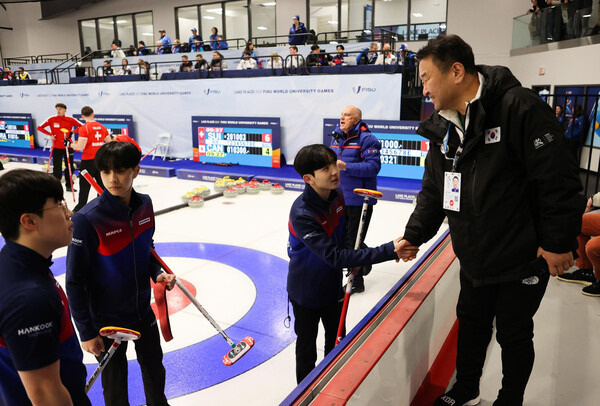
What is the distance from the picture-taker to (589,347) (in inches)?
114

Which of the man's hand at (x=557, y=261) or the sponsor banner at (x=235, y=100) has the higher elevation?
the sponsor banner at (x=235, y=100)

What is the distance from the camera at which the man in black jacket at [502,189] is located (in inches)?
67.8

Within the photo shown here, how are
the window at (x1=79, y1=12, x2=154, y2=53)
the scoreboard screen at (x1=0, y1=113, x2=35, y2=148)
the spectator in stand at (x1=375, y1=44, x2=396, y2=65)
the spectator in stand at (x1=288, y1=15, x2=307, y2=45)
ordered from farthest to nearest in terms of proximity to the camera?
the window at (x1=79, y1=12, x2=154, y2=53) → the scoreboard screen at (x1=0, y1=113, x2=35, y2=148) → the spectator in stand at (x1=288, y1=15, x2=307, y2=45) → the spectator in stand at (x1=375, y1=44, x2=396, y2=65)

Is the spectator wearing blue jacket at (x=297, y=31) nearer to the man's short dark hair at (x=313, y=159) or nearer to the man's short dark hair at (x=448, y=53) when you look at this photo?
the man's short dark hair at (x=313, y=159)

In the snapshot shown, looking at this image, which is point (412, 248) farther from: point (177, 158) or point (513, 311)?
point (177, 158)

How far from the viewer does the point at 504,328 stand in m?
2.00

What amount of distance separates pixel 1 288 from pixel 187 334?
262 centimetres

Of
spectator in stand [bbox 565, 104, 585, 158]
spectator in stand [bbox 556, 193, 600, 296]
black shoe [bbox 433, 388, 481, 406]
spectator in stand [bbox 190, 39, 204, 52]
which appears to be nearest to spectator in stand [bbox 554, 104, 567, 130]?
spectator in stand [bbox 565, 104, 585, 158]

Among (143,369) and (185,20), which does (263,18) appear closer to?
(185,20)

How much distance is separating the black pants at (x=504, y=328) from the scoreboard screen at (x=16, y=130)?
1735 centimetres

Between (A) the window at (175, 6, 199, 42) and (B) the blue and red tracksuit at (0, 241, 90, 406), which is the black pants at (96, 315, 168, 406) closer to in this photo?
(B) the blue and red tracksuit at (0, 241, 90, 406)

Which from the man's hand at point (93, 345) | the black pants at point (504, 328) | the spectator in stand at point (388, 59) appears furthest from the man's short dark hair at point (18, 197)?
the spectator in stand at point (388, 59)

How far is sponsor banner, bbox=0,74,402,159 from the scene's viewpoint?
9945 mm

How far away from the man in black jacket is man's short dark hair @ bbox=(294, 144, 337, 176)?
0.53 meters
